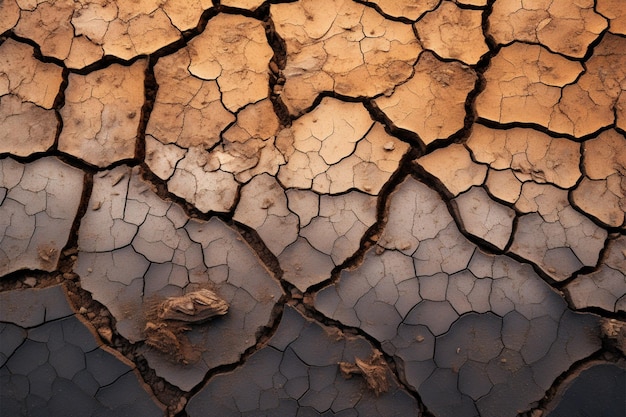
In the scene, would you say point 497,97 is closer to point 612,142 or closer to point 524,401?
point 612,142

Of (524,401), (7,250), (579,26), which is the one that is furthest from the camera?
(579,26)

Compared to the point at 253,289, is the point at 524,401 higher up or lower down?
lower down

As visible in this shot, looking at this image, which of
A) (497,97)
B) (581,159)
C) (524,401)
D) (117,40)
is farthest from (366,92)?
(524,401)

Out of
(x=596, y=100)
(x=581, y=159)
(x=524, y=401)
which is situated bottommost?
(x=524, y=401)

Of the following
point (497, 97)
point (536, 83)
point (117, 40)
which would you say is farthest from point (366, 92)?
point (117, 40)

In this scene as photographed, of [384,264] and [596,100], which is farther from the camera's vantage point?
[596,100]

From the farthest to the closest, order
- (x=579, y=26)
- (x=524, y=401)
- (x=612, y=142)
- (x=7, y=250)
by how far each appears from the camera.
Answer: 1. (x=579, y=26)
2. (x=612, y=142)
3. (x=7, y=250)
4. (x=524, y=401)
